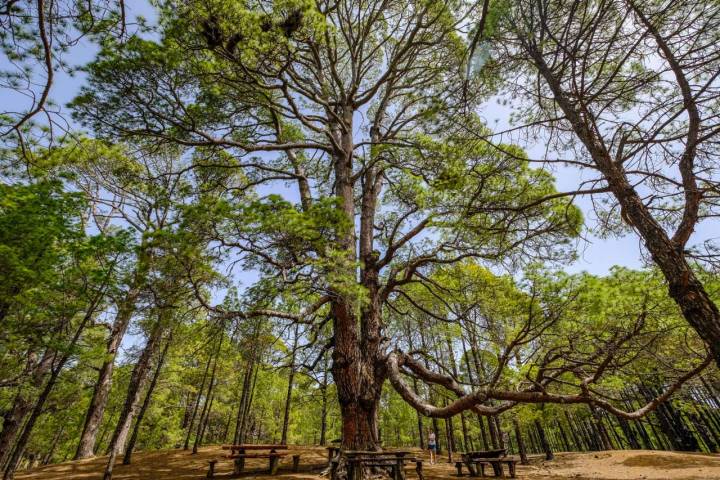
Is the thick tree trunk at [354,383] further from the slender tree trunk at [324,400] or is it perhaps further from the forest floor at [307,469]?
the forest floor at [307,469]

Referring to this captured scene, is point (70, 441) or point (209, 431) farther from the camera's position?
point (209, 431)

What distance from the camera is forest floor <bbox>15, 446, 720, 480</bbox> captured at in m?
8.34

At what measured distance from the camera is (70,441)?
771 inches

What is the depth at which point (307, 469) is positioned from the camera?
858 cm

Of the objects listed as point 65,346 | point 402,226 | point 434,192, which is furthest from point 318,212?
point 65,346

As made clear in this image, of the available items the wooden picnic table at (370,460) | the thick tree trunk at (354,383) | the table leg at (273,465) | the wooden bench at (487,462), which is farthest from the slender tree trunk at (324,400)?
→ the wooden bench at (487,462)

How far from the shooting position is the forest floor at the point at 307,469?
8344 mm

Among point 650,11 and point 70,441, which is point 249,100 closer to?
point 650,11

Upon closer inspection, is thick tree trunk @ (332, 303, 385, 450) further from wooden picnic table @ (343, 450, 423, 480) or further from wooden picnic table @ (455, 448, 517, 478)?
wooden picnic table @ (455, 448, 517, 478)

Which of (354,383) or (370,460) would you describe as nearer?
(370,460)

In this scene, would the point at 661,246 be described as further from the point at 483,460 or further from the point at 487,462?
the point at 487,462

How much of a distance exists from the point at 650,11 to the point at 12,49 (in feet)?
22.4

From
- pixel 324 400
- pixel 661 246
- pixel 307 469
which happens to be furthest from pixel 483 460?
pixel 661 246

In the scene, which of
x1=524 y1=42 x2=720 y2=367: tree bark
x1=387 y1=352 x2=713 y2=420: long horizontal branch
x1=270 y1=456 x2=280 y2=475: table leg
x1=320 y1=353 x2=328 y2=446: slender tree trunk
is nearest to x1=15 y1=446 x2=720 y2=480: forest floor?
x1=270 y1=456 x2=280 y2=475: table leg
